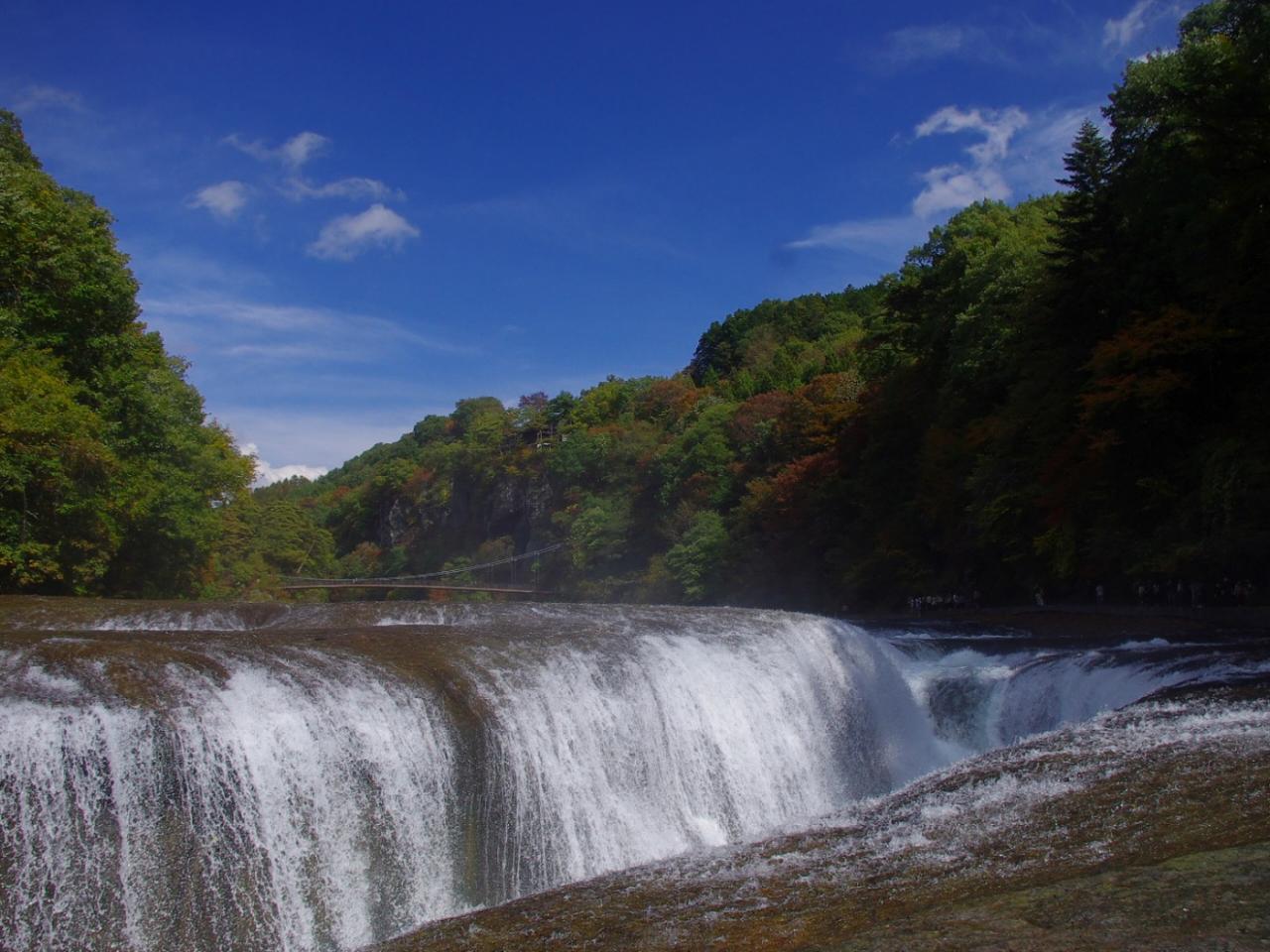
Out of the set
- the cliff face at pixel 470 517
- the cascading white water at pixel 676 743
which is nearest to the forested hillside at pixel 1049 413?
the cascading white water at pixel 676 743

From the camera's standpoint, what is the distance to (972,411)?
3316cm

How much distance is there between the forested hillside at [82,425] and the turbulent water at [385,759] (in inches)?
231

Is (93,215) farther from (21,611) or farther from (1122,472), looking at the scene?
(1122,472)

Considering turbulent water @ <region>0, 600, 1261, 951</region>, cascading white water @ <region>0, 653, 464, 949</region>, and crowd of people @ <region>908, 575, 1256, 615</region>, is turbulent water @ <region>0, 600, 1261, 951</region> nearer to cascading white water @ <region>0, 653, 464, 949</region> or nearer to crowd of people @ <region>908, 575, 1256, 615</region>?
cascading white water @ <region>0, 653, 464, 949</region>

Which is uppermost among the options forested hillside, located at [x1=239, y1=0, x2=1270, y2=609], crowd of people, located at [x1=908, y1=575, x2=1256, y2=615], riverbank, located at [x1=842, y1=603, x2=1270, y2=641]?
forested hillside, located at [x1=239, y1=0, x2=1270, y2=609]

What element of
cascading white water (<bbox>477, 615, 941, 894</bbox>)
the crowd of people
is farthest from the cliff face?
cascading white water (<bbox>477, 615, 941, 894</bbox>)

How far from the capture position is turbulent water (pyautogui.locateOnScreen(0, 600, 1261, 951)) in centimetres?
684

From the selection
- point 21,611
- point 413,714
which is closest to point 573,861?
point 413,714

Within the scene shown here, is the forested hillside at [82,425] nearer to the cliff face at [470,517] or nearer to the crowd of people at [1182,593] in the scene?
the crowd of people at [1182,593]

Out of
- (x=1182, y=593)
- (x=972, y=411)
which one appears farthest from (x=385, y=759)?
(x=972, y=411)

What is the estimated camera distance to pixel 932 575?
3559 cm

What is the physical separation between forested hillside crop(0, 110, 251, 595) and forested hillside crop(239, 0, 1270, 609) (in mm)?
22490

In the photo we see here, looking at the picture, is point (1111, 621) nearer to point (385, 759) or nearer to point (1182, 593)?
point (1182, 593)

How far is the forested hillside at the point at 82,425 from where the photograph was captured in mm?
19188
